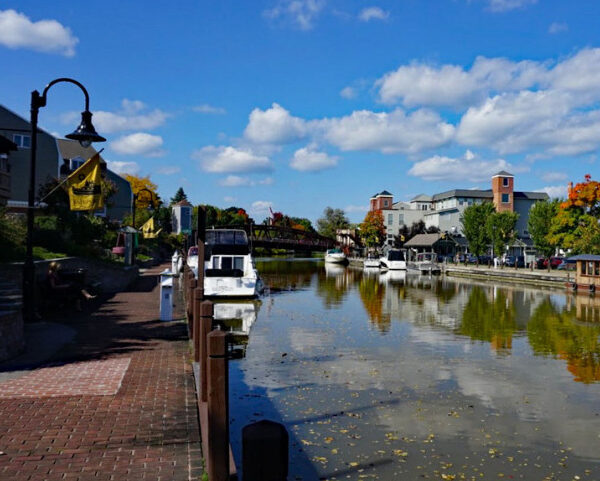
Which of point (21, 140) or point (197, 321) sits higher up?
point (21, 140)

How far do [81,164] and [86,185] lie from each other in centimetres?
5314

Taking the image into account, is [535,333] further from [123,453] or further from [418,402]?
[123,453]

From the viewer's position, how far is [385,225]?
123062mm

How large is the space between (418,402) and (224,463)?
605 centimetres

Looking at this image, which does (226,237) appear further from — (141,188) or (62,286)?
(141,188)


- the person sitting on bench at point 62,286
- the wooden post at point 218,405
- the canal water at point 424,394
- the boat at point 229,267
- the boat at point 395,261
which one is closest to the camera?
the wooden post at point 218,405

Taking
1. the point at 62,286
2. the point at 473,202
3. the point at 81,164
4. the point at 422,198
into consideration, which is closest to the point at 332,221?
the point at 422,198

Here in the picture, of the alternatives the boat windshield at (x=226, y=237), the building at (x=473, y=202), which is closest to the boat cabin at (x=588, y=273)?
the boat windshield at (x=226, y=237)

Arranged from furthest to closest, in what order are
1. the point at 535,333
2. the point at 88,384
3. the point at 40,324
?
the point at 535,333, the point at 40,324, the point at 88,384

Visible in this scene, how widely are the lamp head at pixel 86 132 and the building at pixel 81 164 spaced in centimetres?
2480

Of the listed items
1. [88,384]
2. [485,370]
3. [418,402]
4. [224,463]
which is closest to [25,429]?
[88,384]

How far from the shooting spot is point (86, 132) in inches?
607

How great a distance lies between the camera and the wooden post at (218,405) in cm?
536

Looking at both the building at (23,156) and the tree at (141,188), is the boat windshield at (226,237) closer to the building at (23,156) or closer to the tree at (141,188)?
the building at (23,156)
